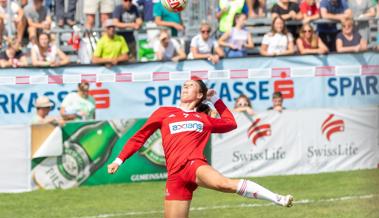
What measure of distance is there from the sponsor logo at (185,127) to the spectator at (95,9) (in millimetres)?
9315

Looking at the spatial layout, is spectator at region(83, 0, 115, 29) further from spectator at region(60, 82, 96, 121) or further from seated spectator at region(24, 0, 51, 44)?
spectator at region(60, 82, 96, 121)

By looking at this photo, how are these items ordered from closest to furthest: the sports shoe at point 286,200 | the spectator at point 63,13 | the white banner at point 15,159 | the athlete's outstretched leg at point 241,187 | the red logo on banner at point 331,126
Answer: the sports shoe at point 286,200
the athlete's outstretched leg at point 241,187
the white banner at point 15,159
the red logo on banner at point 331,126
the spectator at point 63,13

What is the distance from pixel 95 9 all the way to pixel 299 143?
5.13 m

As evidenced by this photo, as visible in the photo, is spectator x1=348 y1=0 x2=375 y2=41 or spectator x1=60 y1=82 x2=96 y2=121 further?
spectator x1=348 y1=0 x2=375 y2=41

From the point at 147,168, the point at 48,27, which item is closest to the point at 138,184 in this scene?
the point at 147,168

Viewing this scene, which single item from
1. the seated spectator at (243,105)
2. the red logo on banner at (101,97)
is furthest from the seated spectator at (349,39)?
the red logo on banner at (101,97)

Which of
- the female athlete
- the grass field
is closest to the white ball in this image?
the grass field

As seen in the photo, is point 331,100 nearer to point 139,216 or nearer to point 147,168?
point 147,168

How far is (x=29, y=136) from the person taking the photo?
54.1 ft

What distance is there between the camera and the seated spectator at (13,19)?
1898cm

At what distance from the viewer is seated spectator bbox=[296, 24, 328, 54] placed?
20.1 m

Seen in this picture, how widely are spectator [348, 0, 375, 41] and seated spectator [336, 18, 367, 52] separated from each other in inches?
19.6

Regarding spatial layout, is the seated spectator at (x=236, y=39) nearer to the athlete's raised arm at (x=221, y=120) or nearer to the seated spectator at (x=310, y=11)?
the seated spectator at (x=310, y=11)

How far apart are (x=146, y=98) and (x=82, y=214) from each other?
4860 mm
